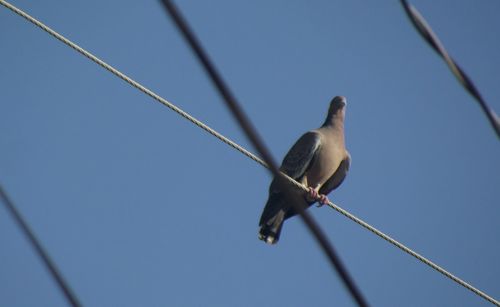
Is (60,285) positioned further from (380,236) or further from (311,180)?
(311,180)

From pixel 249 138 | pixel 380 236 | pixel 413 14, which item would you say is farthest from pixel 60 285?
pixel 380 236

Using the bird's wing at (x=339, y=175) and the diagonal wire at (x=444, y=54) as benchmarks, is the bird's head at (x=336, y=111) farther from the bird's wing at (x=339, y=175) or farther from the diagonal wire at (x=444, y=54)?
the diagonal wire at (x=444, y=54)

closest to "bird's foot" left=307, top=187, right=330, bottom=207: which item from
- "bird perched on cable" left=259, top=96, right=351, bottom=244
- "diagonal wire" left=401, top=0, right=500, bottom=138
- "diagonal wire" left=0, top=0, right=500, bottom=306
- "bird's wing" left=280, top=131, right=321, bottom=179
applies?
"bird perched on cable" left=259, top=96, right=351, bottom=244

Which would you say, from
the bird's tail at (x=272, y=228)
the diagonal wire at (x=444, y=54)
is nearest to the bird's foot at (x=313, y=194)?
the bird's tail at (x=272, y=228)

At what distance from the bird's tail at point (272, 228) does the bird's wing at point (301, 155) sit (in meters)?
0.56

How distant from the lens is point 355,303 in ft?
4.84

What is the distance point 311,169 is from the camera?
290 inches

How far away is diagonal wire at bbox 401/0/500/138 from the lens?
5.97ft

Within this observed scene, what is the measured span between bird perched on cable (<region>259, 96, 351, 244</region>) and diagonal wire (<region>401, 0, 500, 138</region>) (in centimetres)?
502

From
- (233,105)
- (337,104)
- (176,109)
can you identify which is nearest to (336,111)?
(337,104)

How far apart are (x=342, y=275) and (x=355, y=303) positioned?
0.11m

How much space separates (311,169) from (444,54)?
5579mm

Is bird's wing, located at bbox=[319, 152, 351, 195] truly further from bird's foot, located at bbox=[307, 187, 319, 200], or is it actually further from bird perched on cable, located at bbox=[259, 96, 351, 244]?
bird's foot, located at bbox=[307, 187, 319, 200]

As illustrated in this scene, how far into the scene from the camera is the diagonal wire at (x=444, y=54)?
5.97 feet
